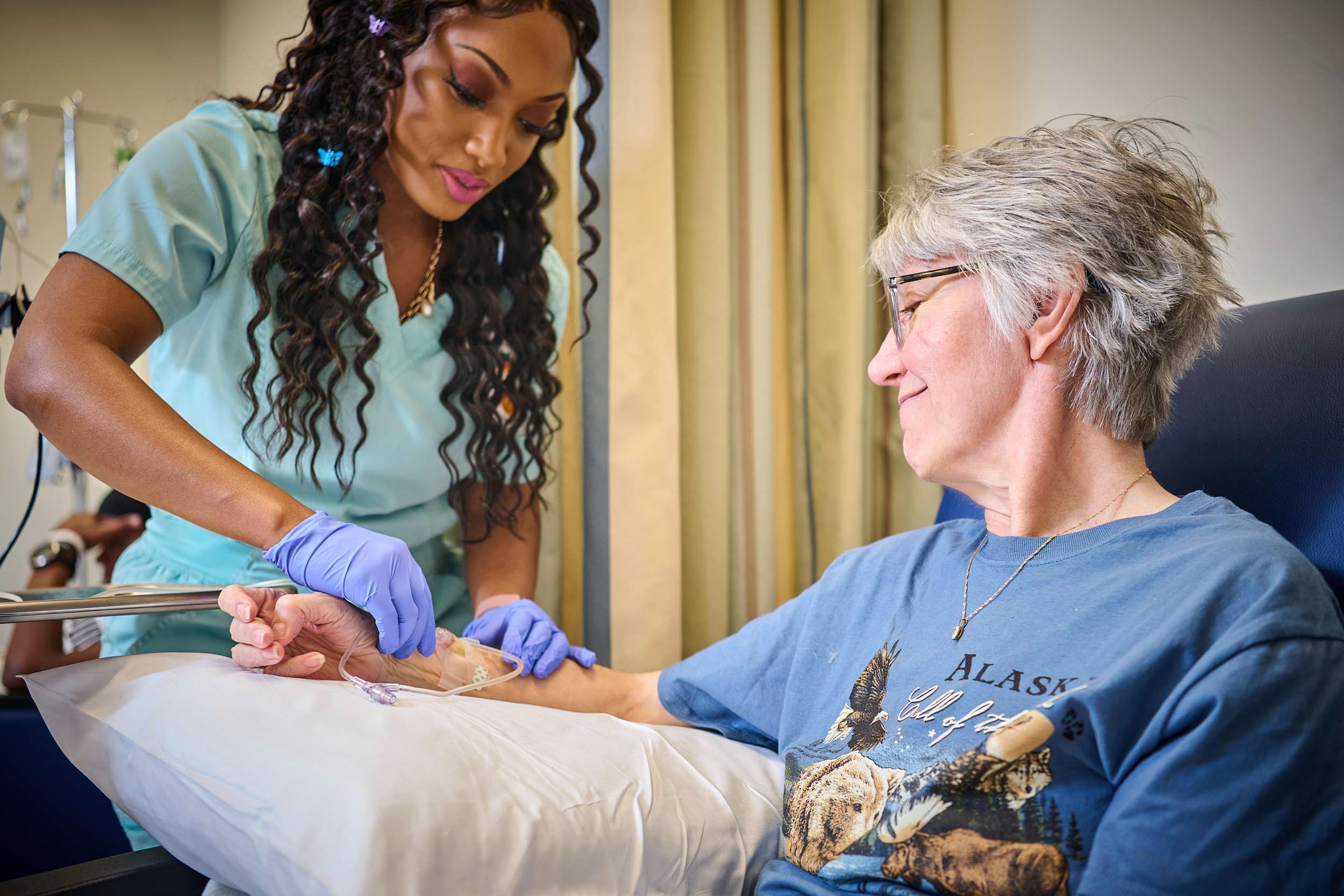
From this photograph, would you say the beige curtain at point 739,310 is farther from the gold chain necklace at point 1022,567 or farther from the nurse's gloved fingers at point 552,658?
the gold chain necklace at point 1022,567

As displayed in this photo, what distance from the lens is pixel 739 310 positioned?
184cm

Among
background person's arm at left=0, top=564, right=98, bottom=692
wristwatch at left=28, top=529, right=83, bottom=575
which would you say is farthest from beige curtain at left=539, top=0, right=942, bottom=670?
wristwatch at left=28, top=529, right=83, bottom=575

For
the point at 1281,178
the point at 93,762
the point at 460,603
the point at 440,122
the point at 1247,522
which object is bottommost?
the point at 460,603

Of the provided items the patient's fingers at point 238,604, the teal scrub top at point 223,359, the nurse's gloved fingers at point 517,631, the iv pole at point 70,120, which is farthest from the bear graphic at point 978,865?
the iv pole at point 70,120

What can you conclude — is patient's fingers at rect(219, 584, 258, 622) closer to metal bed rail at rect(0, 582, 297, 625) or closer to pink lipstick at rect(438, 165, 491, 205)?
metal bed rail at rect(0, 582, 297, 625)

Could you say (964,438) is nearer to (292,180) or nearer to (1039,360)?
(1039,360)

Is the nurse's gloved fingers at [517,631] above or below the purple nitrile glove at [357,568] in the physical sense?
below

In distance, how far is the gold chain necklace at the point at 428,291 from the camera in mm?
1333

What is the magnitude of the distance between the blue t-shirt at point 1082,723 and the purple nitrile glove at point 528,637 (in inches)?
11.8

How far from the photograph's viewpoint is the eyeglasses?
3.31 ft

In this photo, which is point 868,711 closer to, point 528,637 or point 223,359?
point 528,637

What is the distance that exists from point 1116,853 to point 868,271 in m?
1.26

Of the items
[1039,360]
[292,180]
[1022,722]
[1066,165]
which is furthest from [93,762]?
[1066,165]

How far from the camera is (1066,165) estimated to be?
96 centimetres
